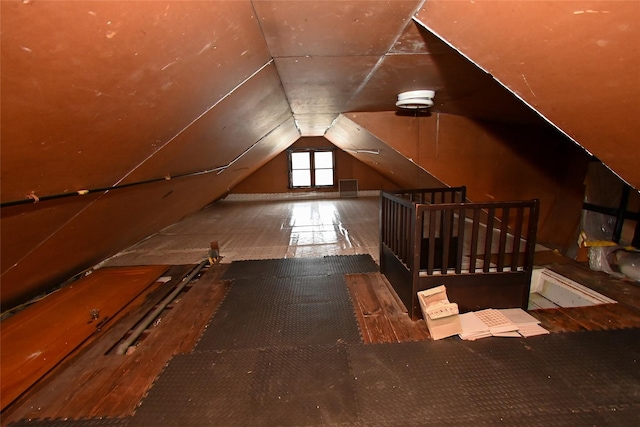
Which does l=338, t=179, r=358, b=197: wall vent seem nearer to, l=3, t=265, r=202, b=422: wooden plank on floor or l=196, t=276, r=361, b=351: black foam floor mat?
l=196, t=276, r=361, b=351: black foam floor mat

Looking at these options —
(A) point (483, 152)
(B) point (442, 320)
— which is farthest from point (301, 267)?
(A) point (483, 152)

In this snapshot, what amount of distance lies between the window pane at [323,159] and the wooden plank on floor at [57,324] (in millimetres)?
5684

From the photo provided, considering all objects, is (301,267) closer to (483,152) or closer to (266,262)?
(266,262)

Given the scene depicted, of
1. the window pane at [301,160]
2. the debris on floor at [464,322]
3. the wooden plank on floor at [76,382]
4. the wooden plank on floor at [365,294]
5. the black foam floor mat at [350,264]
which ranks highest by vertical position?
the window pane at [301,160]

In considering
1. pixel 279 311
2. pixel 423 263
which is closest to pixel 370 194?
pixel 423 263

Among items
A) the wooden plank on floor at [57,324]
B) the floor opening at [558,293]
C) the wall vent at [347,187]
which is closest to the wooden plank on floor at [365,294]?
the floor opening at [558,293]

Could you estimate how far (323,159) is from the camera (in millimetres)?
7895

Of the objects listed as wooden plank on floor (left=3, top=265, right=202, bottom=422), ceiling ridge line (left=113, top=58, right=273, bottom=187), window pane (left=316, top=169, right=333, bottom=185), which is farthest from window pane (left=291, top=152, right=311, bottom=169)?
wooden plank on floor (left=3, top=265, right=202, bottom=422)

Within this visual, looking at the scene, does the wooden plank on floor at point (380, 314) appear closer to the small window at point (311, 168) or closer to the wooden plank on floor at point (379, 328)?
the wooden plank on floor at point (379, 328)

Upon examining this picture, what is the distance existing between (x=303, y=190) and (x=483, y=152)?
5.07m

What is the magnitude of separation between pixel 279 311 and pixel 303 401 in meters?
0.79

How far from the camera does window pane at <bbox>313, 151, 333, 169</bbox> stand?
7.83 metres

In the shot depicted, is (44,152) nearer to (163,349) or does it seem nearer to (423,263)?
(163,349)

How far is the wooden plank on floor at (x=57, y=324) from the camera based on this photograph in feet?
4.95
